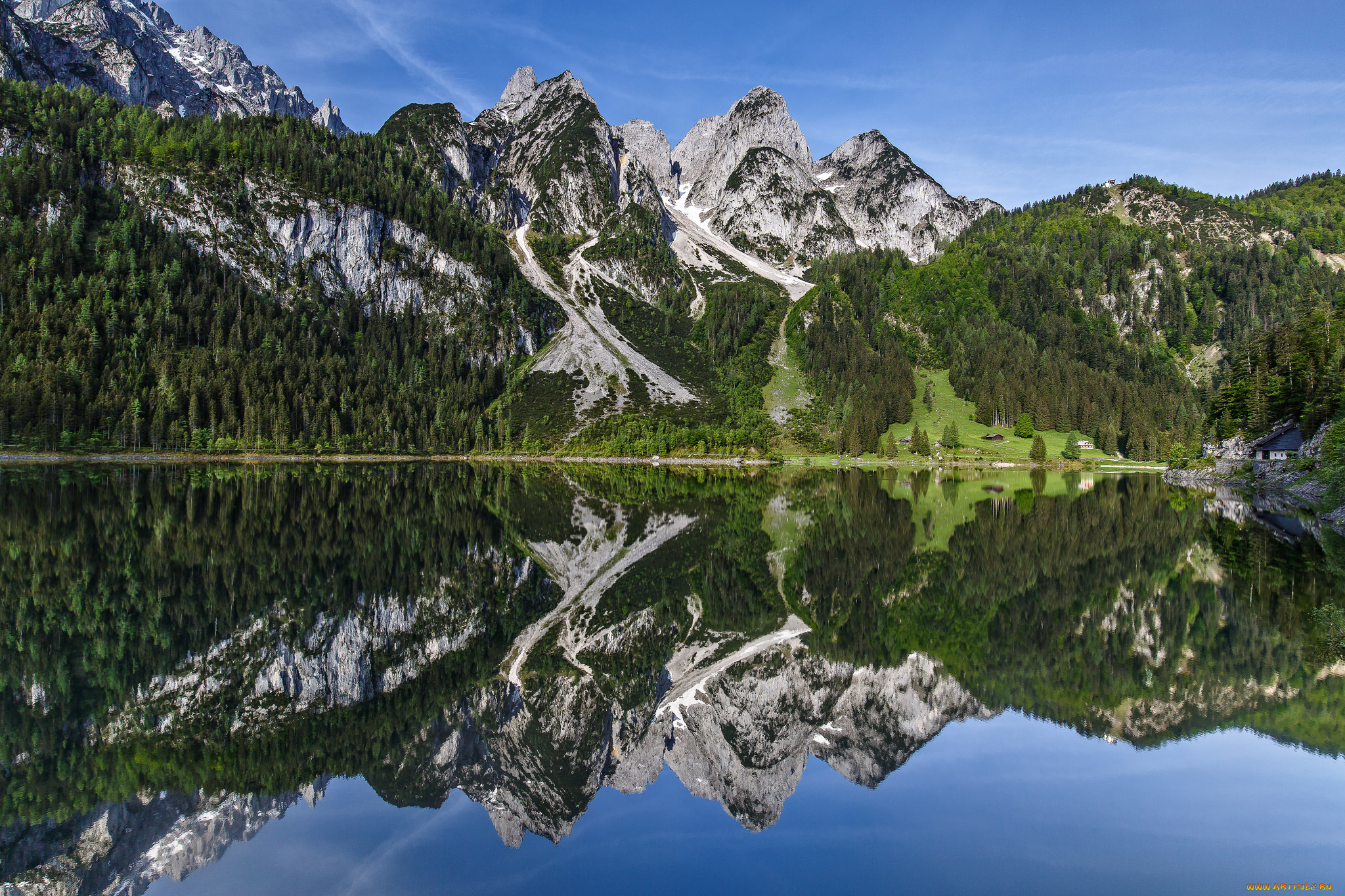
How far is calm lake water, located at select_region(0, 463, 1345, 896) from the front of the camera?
856 cm

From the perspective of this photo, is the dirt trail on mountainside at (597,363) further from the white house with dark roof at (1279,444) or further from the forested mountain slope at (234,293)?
the white house with dark roof at (1279,444)

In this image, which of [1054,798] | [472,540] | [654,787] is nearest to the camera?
[1054,798]

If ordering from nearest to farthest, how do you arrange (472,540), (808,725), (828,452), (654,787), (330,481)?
(654,787) < (808,725) < (472,540) < (330,481) < (828,452)

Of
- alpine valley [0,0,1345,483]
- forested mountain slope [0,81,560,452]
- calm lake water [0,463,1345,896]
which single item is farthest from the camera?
alpine valley [0,0,1345,483]

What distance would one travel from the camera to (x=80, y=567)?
2338 centimetres

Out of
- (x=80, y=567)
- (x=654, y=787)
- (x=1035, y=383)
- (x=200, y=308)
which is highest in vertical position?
(x=200, y=308)

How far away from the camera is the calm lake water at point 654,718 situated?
856 cm

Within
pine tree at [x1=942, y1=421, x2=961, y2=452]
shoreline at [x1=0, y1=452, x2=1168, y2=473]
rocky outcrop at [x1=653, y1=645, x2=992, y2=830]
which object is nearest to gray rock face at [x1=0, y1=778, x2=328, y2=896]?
rocky outcrop at [x1=653, y1=645, x2=992, y2=830]

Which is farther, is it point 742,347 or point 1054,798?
point 742,347

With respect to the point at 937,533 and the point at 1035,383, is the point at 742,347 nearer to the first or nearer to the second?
the point at 1035,383

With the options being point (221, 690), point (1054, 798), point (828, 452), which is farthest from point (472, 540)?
point (828, 452)

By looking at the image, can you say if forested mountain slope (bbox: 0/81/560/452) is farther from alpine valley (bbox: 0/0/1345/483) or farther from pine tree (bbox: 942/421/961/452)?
pine tree (bbox: 942/421/961/452)

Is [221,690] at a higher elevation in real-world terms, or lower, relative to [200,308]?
lower

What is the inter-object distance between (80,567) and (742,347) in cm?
15546
